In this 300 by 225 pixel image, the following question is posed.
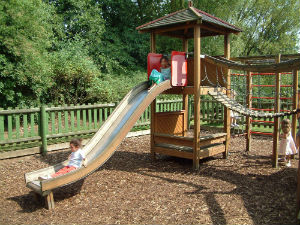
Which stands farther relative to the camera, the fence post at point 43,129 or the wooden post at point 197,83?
the fence post at point 43,129

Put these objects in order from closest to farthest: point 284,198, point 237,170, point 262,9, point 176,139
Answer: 1. point 284,198
2. point 237,170
3. point 176,139
4. point 262,9

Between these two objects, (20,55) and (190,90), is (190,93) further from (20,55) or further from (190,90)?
(20,55)

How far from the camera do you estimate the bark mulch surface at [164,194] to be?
159 inches

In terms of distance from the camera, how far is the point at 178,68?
21.6ft

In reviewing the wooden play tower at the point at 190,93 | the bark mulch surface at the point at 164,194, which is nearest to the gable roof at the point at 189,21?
the wooden play tower at the point at 190,93

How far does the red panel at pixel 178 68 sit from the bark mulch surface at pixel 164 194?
1.96 meters

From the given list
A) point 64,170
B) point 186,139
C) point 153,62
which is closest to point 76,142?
point 64,170

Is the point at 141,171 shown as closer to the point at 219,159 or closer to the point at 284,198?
the point at 219,159

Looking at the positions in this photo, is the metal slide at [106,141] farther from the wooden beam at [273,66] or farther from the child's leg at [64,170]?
the wooden beam at [273,66]

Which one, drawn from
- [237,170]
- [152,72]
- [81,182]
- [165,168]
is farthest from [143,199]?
[152,72]

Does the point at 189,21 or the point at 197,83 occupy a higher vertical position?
the point at 189,21

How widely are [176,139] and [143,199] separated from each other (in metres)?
2.27

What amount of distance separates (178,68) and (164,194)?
9.66 feet

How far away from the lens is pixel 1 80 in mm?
9289
